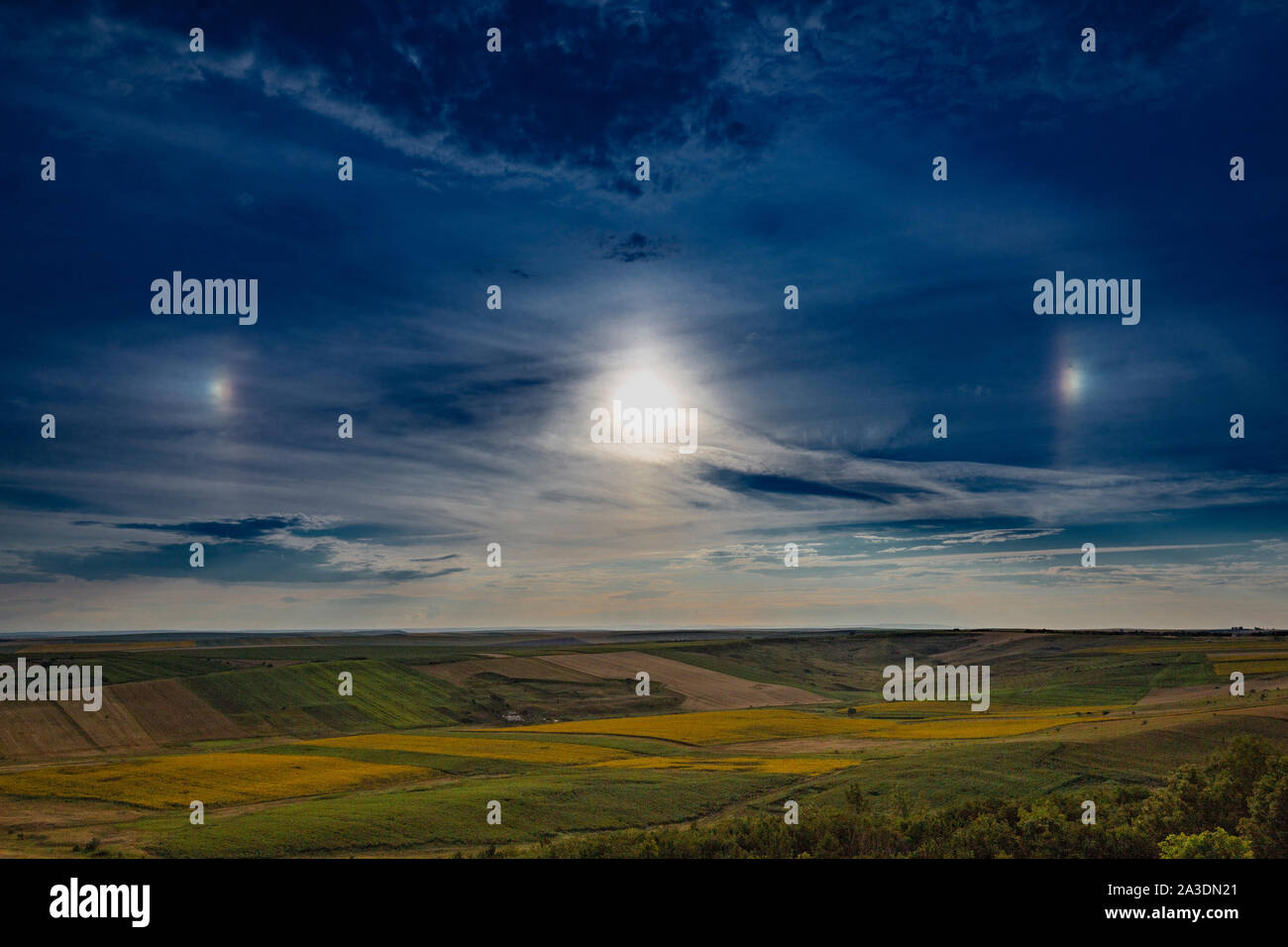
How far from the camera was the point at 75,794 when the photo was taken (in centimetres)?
6800

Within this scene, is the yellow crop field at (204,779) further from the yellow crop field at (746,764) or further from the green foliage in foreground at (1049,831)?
the green foliage in foreground at (1049,831)

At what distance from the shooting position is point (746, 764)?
76875 mm

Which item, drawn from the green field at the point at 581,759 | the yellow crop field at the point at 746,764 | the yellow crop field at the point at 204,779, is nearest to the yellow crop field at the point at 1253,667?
the green field at the point at 581,759

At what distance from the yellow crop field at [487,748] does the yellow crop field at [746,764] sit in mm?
4755

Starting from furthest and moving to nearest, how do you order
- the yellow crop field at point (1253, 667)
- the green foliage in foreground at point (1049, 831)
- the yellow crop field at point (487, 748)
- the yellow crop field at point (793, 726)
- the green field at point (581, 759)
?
the yellow crop field at point (1253, 667)
the yellow crop field at point (793, 726)
the yellow crop field at point (487, 748)
the green field at point (581, 759)
the green foliage in foreground at point (1049, 831)

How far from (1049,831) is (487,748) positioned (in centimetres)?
6768

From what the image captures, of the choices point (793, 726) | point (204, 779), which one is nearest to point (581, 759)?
point (204, 779)

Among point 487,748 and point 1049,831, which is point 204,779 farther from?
point 1049,831

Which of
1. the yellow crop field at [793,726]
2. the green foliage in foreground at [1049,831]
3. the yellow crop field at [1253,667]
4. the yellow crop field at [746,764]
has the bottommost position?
the yellow crop field at [793,726]

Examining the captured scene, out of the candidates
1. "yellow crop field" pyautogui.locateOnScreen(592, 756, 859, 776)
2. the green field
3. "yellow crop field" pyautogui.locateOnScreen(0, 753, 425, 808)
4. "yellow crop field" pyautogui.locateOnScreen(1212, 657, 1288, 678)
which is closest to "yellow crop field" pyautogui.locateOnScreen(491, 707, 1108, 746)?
the green field

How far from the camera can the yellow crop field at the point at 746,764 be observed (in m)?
70.8
